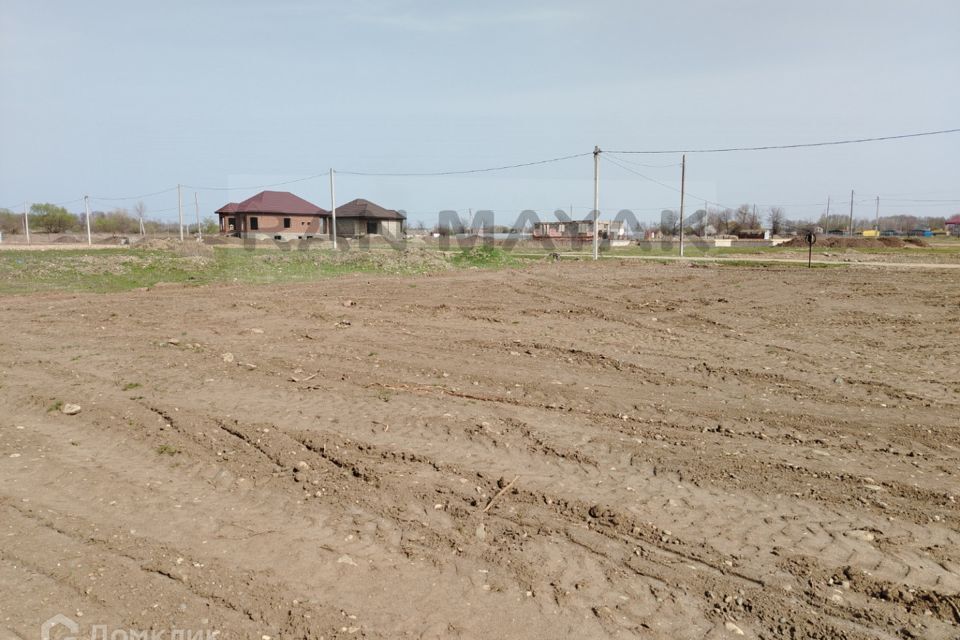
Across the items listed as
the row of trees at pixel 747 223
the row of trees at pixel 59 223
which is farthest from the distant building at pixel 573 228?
the row of trees at pixel 59 223

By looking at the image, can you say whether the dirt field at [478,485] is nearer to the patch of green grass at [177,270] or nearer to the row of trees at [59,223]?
the patch of green grass at [177,270]

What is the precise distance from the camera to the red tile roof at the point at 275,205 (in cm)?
6569

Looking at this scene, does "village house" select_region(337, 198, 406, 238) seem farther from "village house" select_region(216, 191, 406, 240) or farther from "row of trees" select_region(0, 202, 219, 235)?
"row of trees" select_region(0, 202, 219, 235)

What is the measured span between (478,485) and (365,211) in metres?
66.1

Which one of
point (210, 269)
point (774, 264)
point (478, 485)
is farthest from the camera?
point (774, 264)

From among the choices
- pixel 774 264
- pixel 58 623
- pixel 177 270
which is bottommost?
pixel 58 623

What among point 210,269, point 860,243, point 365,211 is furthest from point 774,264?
point 365,211

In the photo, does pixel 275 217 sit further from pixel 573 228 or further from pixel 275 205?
pixel 573 228

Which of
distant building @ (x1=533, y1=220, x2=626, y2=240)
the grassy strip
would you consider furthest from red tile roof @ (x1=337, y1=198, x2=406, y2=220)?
the grassy strip

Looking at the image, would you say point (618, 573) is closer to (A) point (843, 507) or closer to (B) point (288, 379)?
(A) point (843, 507)

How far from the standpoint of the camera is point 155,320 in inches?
478

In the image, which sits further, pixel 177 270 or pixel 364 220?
pixel 364 220

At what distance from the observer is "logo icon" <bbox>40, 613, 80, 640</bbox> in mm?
3245

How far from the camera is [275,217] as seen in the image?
66000 millimetres
